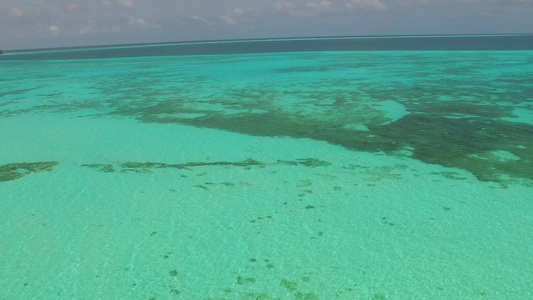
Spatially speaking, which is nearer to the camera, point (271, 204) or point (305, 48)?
→ point (271, 204)

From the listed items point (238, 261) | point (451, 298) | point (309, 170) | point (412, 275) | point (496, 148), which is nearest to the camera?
point (451, 298)

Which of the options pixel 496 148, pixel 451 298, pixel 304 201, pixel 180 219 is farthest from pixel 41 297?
pixel 496 148

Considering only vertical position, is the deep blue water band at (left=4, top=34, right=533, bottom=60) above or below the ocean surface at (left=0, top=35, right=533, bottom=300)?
below

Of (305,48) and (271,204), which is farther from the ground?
(271,204)

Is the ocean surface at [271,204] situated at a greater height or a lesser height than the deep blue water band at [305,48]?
greater

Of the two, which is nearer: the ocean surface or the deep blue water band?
A: the ocean surface

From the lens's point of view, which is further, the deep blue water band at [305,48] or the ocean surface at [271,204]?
the deep blue water band at [305,48]

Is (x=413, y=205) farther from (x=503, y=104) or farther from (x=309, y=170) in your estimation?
(x=503, y=104)

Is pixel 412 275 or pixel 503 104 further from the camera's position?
pixel 503 104
